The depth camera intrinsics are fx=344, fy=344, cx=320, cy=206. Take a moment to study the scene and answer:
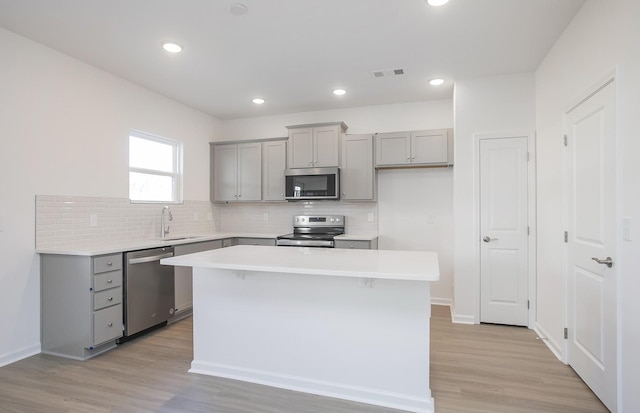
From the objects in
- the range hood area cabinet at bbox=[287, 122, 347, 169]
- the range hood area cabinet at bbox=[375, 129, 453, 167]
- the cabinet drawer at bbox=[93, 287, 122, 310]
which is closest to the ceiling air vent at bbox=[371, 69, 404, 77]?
the range hood area cabinet at bbox=[375, 129, 453, 167]

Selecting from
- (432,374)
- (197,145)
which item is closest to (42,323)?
(197,145)

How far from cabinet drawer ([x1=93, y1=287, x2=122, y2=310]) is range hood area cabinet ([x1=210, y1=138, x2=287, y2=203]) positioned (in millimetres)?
2294

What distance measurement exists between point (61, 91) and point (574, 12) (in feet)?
14.1

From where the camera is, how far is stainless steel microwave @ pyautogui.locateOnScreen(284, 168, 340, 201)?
4.51m

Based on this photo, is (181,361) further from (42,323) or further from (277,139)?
(277,139)

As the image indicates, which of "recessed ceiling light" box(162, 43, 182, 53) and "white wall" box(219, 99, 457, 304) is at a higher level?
"recessed ceiling light" box(162, 43, 182, 53)

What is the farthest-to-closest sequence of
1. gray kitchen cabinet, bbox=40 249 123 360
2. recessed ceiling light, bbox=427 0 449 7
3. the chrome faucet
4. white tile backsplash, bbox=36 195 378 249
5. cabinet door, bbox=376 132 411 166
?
1. cabinet door, bbox=376 132 411 166
2. the chrome faucet
3. white tile backsplash, bbox=36 195 378 249
4. gray kitchen cabinet, bbox=40 249 123 360
5. recessed ceiling light, bbox=427 0 449 7

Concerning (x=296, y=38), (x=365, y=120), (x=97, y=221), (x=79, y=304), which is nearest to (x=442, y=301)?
(x=365, y=120)

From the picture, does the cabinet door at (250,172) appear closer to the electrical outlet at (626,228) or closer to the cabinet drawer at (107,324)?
the cabinet drawer at (107,324)

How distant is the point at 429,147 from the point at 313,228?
6.24 feet

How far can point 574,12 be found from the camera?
252cm

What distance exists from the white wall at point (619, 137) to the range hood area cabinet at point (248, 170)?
3123 millimetres

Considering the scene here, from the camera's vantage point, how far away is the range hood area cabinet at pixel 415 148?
4203 millimetres

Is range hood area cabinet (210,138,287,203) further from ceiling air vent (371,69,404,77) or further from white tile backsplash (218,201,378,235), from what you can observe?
ceiling air vent (371,69,404,77)
